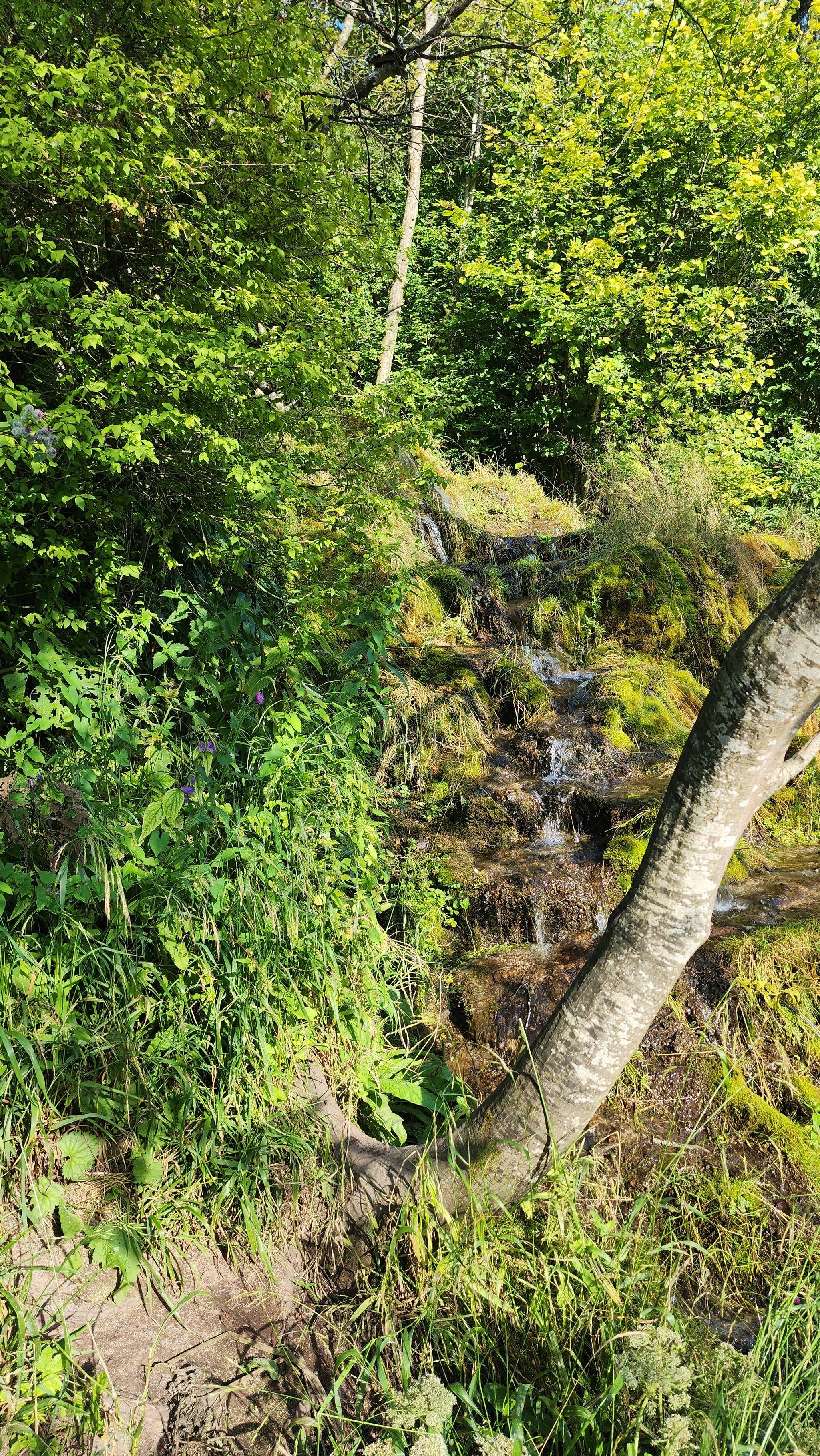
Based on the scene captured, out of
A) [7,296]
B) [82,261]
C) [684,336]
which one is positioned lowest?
[7,296]

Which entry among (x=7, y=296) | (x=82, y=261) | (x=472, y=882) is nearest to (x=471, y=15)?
(x=82, y=261)

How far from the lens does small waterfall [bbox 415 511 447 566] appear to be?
7.74m

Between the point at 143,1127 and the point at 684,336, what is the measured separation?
11660mm

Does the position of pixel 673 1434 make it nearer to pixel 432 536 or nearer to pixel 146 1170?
pixel 146 1170

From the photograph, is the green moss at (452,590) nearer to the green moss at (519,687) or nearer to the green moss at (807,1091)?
the green moss at (519,687)

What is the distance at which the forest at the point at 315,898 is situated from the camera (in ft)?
6.10

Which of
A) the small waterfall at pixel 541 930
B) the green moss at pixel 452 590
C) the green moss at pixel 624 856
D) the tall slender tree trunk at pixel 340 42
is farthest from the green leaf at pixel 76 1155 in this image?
the green moss at pixel 452 590

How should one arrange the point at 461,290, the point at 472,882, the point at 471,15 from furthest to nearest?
the point at 461,290 < the point at 471,15 < the point at 472,882

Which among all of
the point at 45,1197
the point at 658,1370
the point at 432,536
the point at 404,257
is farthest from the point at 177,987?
the point at 404,257

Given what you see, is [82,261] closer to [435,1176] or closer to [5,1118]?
[5,1118]

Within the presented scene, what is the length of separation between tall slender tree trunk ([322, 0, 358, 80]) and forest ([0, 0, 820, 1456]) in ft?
0.69

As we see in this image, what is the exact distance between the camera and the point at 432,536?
7.89m

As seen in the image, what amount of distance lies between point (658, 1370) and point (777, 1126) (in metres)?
1.67

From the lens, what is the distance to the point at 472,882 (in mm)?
A: 4203
